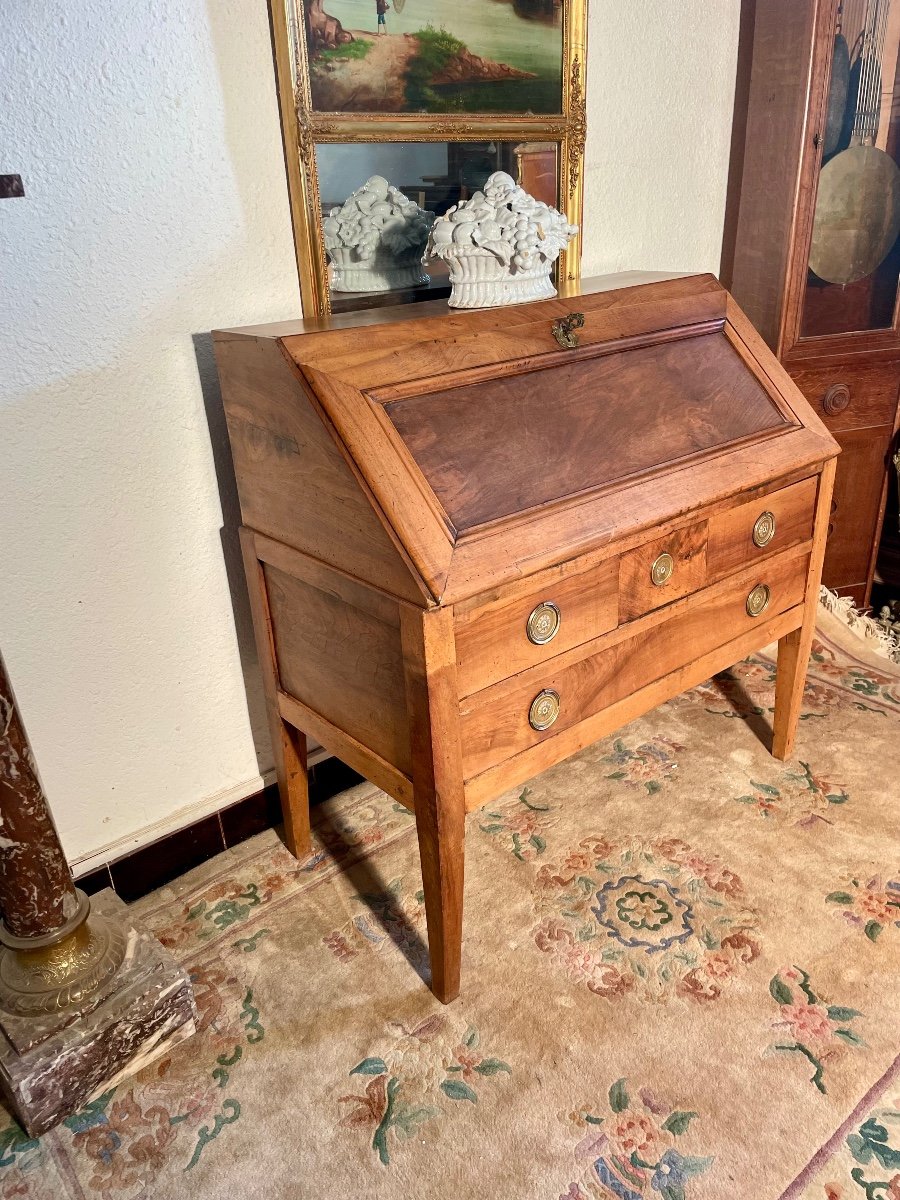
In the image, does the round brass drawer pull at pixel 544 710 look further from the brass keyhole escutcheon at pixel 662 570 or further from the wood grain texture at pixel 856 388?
the wood grain texture at pixel 856 388

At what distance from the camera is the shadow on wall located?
1757mm

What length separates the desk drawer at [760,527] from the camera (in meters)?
1.78

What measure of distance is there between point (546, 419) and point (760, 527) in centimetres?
57

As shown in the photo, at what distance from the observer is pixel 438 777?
1436 millimetres

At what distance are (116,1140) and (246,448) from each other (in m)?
1.19

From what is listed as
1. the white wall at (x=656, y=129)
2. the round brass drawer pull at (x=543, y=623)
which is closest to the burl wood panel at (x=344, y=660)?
the round brass drawer pull at (x=543, y=623)

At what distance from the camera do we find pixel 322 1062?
154 centimetres

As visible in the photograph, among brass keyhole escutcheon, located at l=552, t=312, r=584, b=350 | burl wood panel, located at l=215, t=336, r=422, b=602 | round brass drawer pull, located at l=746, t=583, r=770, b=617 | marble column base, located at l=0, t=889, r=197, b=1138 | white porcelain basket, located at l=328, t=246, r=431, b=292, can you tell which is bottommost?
marble column base, located at l=0, t=889, r=197, b=1138

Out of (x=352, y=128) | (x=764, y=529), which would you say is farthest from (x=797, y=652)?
(x=352, y=128)

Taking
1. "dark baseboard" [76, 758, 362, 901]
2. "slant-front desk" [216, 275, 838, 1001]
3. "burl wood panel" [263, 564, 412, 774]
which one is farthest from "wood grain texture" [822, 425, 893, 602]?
"burl wood panel" [263, 564, 412, 774]

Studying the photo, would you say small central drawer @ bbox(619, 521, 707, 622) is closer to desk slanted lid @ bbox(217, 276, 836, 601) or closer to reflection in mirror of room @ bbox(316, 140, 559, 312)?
desk slanted lid @ bbox(217, 276, 836, 601)

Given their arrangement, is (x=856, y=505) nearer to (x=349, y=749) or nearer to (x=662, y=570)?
(x=662, y=570)

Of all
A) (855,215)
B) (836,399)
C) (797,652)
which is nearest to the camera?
(797,652)

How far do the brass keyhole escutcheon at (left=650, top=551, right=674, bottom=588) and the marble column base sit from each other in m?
1.13
